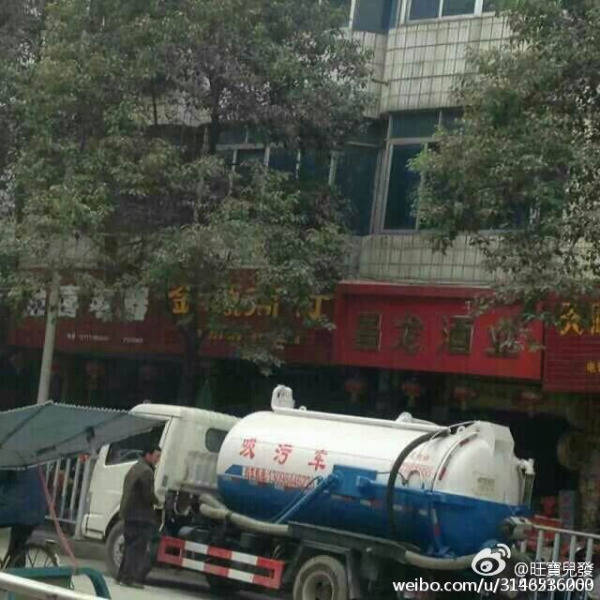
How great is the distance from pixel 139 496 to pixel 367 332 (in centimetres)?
512

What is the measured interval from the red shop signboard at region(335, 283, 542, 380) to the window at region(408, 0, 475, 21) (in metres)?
4.08

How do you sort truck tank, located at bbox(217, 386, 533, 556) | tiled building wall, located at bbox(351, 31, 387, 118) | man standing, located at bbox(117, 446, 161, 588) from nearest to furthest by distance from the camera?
truck tank, located at bbox(217, 386, 533, 556) → man standing, located at bbox(117, 446, 161, 588) → tiled building wall, located at bbox(351, 31, 387, 118)

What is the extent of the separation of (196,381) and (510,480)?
28.1 ft

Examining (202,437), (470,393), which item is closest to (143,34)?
(202,437)

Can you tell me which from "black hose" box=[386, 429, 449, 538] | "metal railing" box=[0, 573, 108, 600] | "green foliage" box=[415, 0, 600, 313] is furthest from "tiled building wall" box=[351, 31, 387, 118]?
"metal railing" box=[0, 573, 108, 600]

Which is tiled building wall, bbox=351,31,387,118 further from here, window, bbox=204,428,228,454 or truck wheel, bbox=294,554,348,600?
truck wheel, bbox=294,554,348,600

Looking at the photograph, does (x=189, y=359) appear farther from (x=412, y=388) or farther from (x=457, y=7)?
(x=457, y=7)

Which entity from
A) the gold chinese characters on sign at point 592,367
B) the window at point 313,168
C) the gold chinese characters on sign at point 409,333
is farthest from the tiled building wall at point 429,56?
the gold chinese characters on sign at point 592,367

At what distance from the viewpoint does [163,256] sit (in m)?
15.7

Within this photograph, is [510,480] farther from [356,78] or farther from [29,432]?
[356,78]

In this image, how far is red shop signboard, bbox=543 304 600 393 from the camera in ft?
50.2

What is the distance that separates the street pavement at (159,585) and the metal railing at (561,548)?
304 centimetres

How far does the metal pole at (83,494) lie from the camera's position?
15119 millimetres

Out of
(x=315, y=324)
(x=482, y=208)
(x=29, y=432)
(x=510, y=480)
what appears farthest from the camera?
(x=315, y=324)
